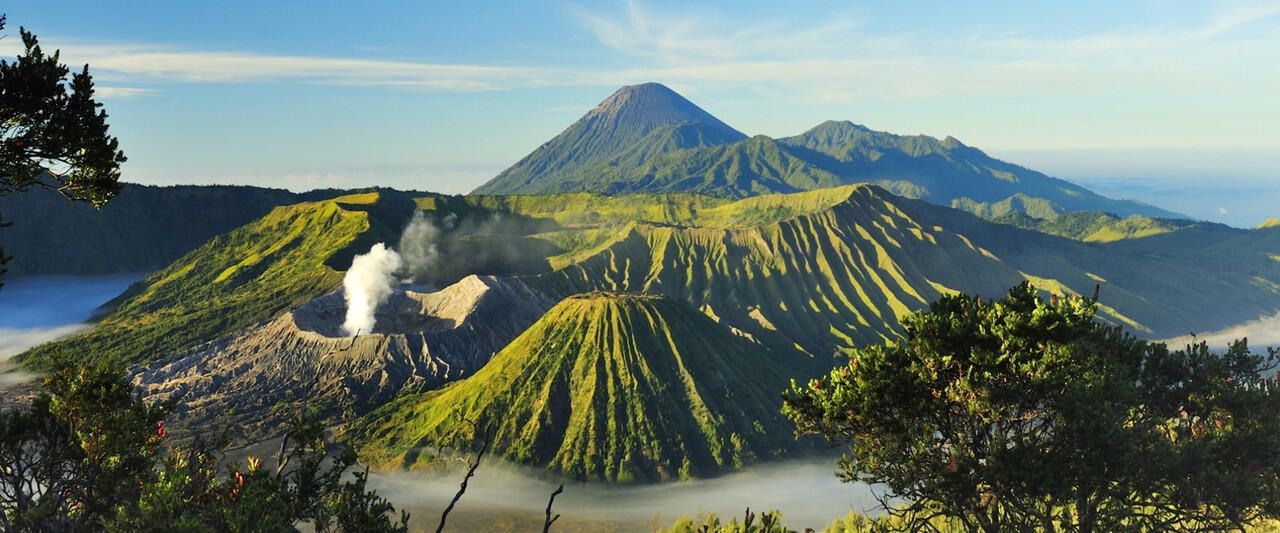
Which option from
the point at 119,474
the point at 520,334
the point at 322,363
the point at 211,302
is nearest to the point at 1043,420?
the point at 119,474

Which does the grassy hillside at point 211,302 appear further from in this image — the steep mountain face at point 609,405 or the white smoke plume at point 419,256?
the steep mountain face at point 609,405

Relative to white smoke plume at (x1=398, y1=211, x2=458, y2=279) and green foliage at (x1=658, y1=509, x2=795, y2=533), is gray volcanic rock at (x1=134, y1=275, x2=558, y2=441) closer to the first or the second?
white smoke plume at (x1=398, y1=211, x2=458, y2=279)

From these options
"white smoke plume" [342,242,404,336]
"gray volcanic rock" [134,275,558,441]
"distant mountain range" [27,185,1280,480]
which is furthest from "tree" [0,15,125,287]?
"white smoke plume" [342,242,404,336]

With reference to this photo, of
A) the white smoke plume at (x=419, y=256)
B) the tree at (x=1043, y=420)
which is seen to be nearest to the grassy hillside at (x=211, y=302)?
the white smoke plume at (x=419, y=256)

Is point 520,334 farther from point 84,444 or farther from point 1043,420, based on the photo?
point 1043,420

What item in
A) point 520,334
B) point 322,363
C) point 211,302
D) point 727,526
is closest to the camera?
point 727,526

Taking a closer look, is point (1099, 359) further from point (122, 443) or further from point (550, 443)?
point (550, 443)
